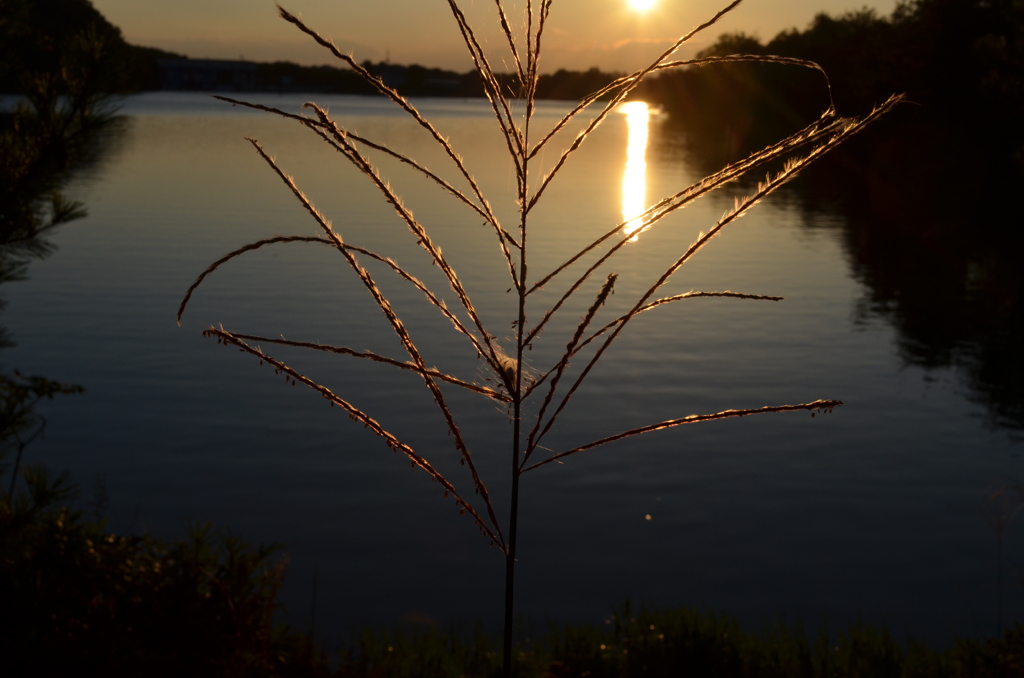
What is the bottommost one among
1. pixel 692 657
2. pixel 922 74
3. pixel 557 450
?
pixel 557 450

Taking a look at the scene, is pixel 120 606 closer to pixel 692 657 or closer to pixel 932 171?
pixel 692 657

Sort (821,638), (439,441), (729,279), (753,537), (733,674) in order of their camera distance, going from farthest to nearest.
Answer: (729,279) < (439,441) < (753,537) < (821,638) < (733,674)

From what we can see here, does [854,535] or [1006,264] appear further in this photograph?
[1006,264]

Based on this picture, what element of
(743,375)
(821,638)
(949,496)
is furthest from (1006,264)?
(821,638)

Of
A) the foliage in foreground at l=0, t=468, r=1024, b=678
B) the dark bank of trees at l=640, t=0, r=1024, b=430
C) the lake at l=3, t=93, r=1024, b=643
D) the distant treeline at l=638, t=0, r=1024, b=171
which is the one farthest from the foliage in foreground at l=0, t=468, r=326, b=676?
the distant treeline at l=638, t=0, r=1024, b=171

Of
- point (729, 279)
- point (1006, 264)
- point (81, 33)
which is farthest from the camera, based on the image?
point (1006, 264)

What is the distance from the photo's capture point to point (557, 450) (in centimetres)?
1023

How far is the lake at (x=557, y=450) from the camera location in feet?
24.6

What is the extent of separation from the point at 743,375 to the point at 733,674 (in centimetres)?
868

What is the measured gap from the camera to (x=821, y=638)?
16.1 ft

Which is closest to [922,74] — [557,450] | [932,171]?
[932,171]

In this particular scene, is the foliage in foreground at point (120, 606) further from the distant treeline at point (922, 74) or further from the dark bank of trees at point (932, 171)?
the distant treeline at point (922, 74)

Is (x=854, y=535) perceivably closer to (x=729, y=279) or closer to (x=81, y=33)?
(x=81, y=33)

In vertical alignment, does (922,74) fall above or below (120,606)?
above
